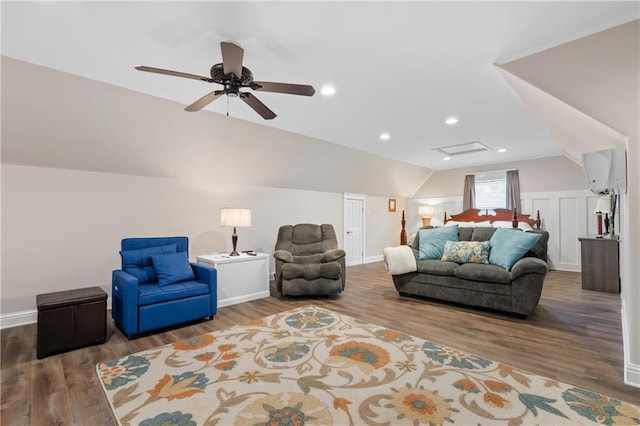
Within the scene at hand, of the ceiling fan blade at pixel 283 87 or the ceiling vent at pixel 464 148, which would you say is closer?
the ceiling fan blade at pixel 283 87

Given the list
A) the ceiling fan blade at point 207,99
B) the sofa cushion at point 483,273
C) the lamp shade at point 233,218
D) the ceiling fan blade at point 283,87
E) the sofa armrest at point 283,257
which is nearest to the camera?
the ceiling fan blade at point 283,87

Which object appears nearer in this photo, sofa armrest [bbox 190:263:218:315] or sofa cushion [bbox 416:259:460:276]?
sofa armrest [bbox 190:263:218:315]

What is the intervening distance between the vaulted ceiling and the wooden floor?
2.49 meters

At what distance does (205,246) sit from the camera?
15.8ft

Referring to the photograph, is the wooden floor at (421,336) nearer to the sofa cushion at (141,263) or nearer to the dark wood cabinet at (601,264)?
the dark wood cabinet at (601,264)

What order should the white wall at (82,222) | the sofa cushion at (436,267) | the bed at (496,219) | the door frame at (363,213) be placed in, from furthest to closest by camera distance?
the door frame at (363,213) < the bed at (496,219) < the sofa cushion at (436,267) < the white wall at (82,222)

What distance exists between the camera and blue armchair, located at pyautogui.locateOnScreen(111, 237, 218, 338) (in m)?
2.99

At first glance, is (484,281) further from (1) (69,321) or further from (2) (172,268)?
(1) (69,321)

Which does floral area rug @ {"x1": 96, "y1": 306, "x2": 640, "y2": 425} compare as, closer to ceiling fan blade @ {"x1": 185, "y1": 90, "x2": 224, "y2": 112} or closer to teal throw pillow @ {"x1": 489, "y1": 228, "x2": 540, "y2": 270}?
teal throw pillow @ {"x1": 489, "y1": 228, "x2": 540, "y2": 270}

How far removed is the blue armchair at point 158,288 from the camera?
2988 mm

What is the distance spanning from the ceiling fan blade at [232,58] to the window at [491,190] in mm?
7106

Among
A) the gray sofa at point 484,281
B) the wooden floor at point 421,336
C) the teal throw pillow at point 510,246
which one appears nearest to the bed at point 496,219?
the wooden floor at point 421,336

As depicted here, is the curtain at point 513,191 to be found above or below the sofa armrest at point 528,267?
above

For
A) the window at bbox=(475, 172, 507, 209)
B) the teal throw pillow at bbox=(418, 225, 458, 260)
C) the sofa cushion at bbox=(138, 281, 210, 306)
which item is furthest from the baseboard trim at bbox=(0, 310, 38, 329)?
the window at bbox=(475, 172, 507, 209)
